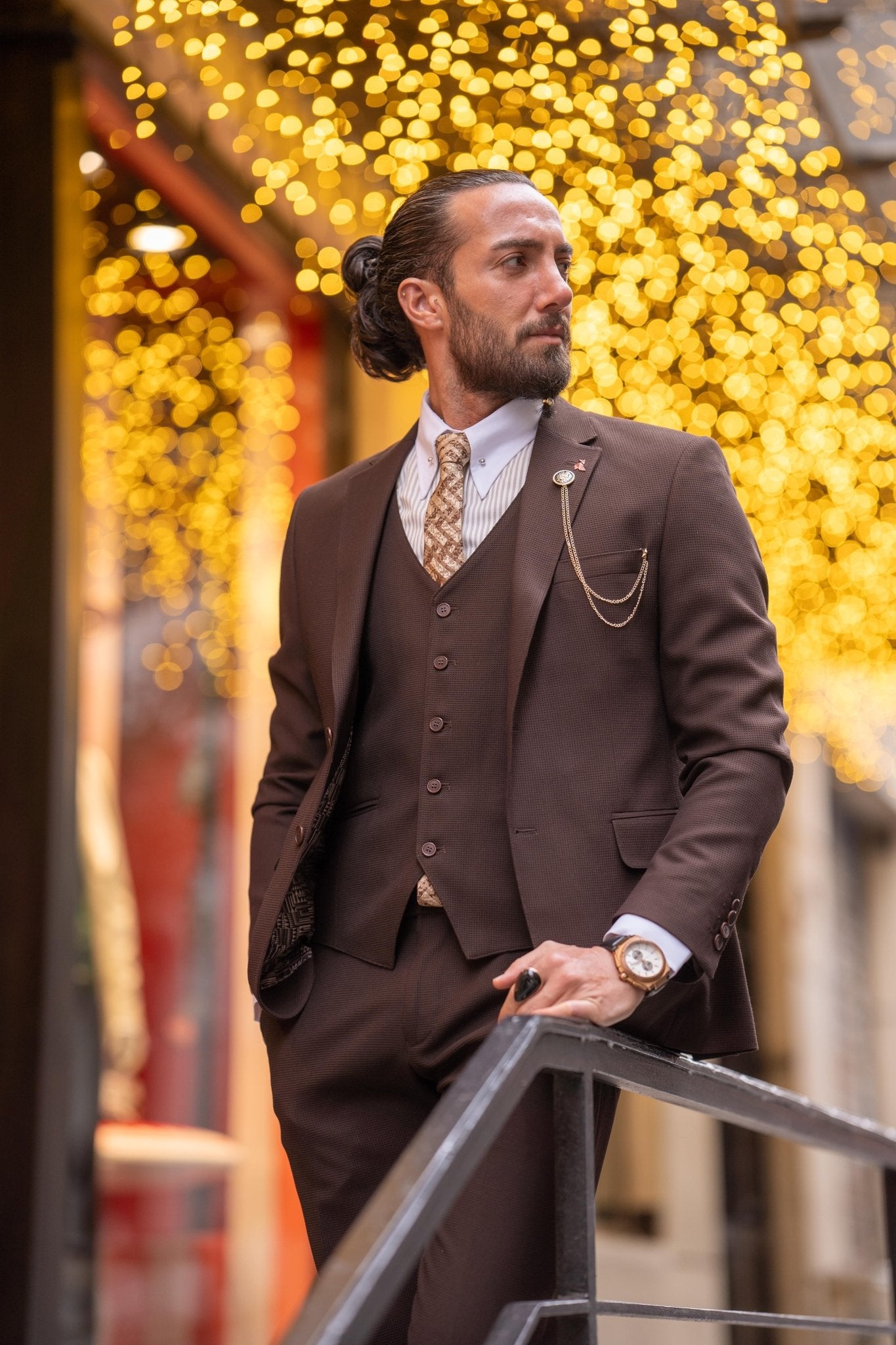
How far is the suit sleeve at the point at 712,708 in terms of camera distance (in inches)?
61.2

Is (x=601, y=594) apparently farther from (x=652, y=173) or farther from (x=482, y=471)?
(x=652, y=173)

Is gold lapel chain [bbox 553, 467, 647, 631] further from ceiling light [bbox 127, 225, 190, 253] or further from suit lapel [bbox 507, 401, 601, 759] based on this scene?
ceiling light [bbox 127, 225, 190, 253]

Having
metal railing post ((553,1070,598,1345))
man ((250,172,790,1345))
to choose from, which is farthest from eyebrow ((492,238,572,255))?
metal railing post ((553,1070,598,1345))

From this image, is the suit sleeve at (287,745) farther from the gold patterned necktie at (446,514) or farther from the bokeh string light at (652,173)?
the bokeh string light at (652,173)

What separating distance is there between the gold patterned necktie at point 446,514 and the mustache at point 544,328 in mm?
140

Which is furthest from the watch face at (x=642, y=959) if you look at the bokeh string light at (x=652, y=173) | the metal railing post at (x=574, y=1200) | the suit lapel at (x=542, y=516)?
the bokeh string light at (x=652, y=173)

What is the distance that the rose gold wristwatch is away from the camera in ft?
4.98

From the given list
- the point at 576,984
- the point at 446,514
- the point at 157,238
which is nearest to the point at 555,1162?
the point at 576,984

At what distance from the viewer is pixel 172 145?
4844mm

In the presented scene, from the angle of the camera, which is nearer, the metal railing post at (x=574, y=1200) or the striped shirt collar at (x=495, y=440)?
the metal railing post at (x=574, y=1200)

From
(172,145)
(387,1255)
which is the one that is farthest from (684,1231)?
(387,1255)

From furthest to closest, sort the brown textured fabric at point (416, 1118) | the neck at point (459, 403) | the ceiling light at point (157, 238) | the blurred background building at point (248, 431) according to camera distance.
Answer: the ceiling light at point (157, 238) < the blurred background building at point (248, 431) < the neck at point (459, 403) < the brown textured fabric at point (416, 1118)

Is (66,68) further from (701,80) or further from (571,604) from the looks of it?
(571,604)

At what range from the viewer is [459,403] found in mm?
1932
